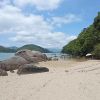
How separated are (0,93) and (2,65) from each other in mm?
14464

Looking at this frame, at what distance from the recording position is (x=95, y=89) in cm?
1179

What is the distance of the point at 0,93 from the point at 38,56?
91.8ft

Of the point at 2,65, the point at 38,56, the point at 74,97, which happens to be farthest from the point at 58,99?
the point at 38,56

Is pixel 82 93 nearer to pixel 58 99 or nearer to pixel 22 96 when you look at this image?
pixel 58 99

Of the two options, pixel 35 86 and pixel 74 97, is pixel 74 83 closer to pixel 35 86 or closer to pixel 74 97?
pixel 35 86

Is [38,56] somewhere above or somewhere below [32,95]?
above

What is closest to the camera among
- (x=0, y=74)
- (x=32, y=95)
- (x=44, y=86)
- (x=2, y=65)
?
(x=32, y=95)

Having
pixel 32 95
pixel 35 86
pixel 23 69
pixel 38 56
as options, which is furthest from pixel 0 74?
pixel 38 56

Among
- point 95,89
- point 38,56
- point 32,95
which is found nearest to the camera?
point 32,95

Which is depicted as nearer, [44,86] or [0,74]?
[44,86]

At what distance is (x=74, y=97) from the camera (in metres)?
10.5

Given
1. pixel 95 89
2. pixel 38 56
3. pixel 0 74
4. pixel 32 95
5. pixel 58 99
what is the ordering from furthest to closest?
pixel 38 56 → pixel 0 74 → pixel 95 89 → pixel 32 95 → pixel 58 99

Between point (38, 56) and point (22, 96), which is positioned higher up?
point (38, 56)

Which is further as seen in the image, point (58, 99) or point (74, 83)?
point (74, 83)
